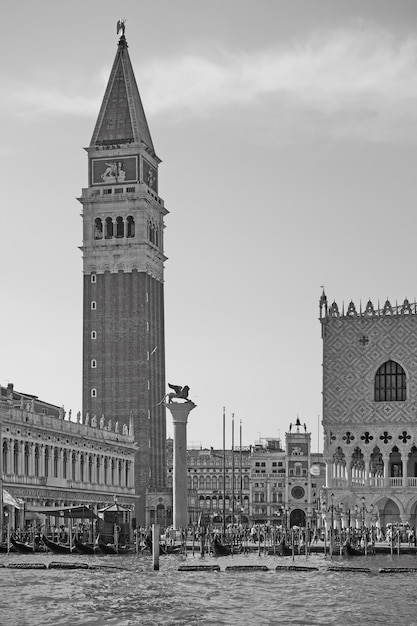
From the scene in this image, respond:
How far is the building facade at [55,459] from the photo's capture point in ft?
259

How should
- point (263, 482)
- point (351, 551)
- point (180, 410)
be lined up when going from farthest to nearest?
point (263, 482), point (180, 410), point (351, 551)

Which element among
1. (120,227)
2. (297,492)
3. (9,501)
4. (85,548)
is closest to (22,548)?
(85,548)

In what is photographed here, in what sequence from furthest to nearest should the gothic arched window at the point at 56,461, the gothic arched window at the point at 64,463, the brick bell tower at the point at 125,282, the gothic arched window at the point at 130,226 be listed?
the gothic arched window at the point at 130,226 < the brick bell tower at the point at 125,282 < the gothic arched window at the point at 64,463 < the gothic arched window at the point at 56,461

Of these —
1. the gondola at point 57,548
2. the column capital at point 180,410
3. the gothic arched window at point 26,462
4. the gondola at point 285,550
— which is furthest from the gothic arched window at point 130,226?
the gondola at point 57,548

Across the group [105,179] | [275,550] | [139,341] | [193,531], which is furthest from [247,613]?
[105,179]

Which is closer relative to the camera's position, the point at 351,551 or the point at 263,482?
the point at 351,551

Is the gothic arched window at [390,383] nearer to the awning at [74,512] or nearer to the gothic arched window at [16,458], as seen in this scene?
the awning at [74,512]

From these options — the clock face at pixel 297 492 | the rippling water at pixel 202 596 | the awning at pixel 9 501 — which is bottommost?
the rippling water at pixel 202 596

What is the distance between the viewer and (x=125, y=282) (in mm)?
107375

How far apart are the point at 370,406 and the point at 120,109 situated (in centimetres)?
4404

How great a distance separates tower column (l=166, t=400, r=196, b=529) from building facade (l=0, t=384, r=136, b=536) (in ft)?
25.3

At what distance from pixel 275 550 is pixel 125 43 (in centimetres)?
5742

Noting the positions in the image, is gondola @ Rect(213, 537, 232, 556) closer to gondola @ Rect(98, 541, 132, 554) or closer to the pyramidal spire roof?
gondola @ Rect(98, 541, 132, 554)

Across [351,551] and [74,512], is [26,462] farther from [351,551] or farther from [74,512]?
[351,551]
